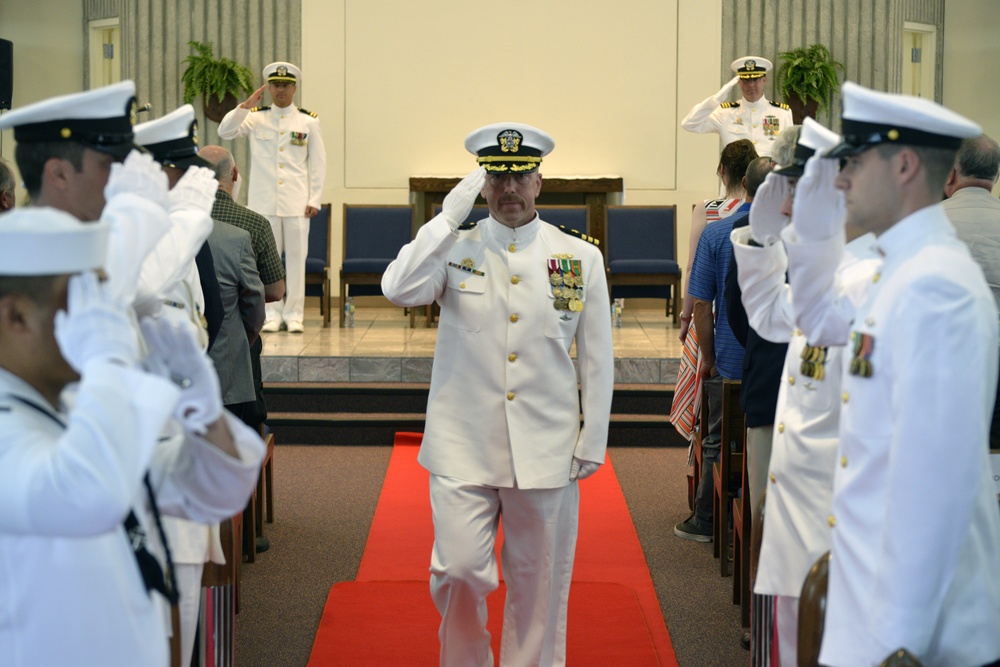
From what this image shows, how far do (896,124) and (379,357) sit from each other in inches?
235

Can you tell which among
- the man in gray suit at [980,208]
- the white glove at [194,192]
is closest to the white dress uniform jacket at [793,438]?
the man in gray suit at [980,208]

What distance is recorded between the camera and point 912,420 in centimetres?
183

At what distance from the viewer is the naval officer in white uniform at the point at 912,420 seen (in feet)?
5.97

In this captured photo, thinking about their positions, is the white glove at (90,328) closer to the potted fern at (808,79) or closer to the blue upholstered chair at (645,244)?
the blue upholstered chair at (645,244)

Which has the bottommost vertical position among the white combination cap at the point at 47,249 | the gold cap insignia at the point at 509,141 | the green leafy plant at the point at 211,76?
the white combination cap at the point at 47,249

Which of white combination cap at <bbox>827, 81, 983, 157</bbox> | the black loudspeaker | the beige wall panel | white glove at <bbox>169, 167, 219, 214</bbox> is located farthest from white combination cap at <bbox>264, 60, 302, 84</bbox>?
white combination cap at <bbox>827, 81, 983, 157</bbox>

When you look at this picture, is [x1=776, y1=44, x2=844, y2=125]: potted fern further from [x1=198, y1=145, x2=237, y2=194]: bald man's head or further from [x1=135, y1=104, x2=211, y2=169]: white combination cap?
[x1=135, y1=104, x2=211, y2=169]: white combination cap

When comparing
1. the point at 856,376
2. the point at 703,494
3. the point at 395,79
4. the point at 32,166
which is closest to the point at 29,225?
the point at 32,166

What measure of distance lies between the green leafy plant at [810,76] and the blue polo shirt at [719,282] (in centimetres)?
684

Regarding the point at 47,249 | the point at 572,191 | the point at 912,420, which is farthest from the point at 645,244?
the point at 47,249

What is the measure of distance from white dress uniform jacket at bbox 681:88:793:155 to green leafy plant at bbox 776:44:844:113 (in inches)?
89.2

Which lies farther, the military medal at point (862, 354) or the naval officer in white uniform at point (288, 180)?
the naval officer in white uniform at point (288, 180)

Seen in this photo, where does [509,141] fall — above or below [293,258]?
above

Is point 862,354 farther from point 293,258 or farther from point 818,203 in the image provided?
point 293,258
